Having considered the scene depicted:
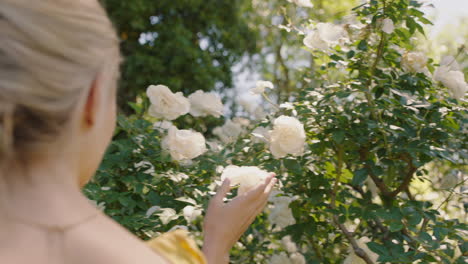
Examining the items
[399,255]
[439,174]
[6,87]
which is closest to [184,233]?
[6,87]

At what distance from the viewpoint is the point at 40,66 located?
2.75ft

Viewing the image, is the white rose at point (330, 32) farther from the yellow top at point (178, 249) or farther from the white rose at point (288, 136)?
the yellow top at point (178, 249)

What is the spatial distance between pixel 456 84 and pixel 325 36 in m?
0.59

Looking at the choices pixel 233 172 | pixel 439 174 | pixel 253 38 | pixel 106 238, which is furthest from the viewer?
pixel 253 38

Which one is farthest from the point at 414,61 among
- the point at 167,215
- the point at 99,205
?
the point at 99,205

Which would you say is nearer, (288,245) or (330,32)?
(330,32)

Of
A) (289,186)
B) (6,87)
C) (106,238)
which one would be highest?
(6,87)

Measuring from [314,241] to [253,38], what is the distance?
21.9 feet

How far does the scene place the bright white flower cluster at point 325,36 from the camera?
2529 mm

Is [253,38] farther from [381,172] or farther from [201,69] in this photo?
[381,172]

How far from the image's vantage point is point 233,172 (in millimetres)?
1860

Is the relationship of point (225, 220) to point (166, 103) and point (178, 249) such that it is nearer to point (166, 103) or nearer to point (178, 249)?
point (178, 249)

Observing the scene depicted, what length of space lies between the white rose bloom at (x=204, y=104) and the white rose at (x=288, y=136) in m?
0.55

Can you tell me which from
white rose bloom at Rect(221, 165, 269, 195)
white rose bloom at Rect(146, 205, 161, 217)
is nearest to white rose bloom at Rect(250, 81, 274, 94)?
white rose bloom at Rect(146, 205, 161, 217)
